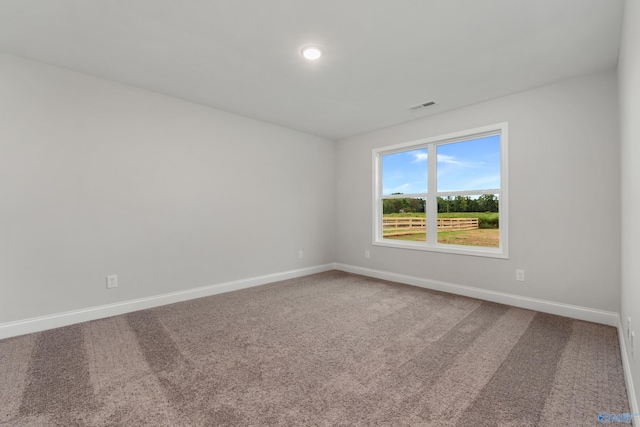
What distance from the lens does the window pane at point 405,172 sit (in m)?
4.23

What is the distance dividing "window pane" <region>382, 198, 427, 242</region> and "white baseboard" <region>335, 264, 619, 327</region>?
61 cm

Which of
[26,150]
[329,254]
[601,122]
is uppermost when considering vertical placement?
[601,122]

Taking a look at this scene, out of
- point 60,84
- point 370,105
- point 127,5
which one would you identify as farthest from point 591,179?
point 60,84

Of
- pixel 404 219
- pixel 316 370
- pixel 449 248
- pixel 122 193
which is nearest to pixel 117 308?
pixel 122 193

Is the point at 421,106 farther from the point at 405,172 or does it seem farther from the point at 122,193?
the point at 122,193

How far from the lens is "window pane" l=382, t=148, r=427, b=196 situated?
4.23 m

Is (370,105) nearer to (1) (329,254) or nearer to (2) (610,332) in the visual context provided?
(1) (329,254)

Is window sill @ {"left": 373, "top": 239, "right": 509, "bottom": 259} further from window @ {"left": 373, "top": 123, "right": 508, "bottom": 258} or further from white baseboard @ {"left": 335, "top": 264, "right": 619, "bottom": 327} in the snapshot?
white baseboard @ {"left": 335, "top": 264, "right": 619, "bottom": 327}

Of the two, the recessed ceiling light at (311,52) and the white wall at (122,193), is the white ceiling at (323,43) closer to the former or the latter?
the recessed ceiling light at (311,52)

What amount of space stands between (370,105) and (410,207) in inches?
65.7

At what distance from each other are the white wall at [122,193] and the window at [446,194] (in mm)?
1707

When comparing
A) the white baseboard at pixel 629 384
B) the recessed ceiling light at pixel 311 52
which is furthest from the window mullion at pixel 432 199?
the recessed ceiling light at pixel 311 52

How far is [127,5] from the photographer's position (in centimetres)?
189

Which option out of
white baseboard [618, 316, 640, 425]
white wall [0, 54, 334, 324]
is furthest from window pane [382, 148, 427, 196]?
white baseboard [618, 316, 640, 425]
